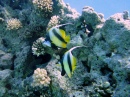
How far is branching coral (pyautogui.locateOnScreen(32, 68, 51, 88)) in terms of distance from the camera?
4539 millimetres

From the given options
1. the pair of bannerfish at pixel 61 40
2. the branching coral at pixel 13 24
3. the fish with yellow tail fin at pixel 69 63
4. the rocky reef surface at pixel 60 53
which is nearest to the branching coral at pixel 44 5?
the rocky reef surface at pixel 60 53

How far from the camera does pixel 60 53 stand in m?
5.03

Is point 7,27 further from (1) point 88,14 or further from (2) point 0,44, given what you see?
(1) point 88,14

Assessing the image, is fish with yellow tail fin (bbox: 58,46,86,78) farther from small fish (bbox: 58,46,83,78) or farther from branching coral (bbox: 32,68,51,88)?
branching coral (bbox: 32,68,51,88)

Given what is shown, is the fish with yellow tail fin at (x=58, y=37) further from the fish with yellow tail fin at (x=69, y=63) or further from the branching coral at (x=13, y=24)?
the branching coral at (x=13, y=24)

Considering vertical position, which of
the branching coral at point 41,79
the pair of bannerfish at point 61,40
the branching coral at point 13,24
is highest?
the branching coral at point 13,24

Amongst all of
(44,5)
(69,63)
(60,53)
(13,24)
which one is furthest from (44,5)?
(69,63)

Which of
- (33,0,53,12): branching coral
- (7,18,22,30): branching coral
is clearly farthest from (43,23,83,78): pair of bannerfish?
(7,18,22,30): branching coral

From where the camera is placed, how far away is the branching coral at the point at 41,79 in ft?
14.9

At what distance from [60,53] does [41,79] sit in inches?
33.4

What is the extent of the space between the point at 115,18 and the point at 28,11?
310 centimetres

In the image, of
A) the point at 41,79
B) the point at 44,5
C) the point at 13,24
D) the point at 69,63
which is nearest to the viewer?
the point at 69,63

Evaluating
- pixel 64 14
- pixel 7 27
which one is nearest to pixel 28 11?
pixel 7 27

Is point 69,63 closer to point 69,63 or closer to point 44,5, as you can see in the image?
point 69,63
